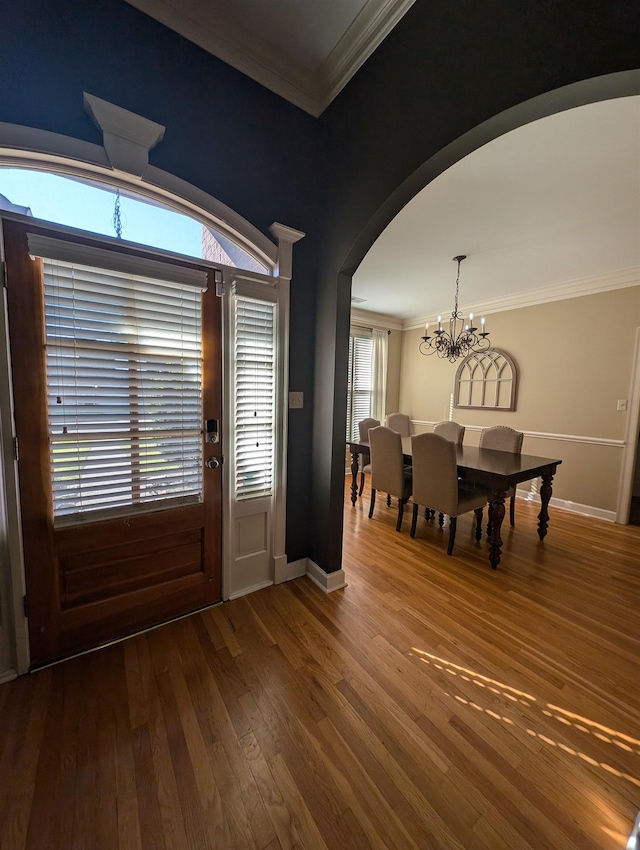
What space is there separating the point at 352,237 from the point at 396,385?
4491 mm

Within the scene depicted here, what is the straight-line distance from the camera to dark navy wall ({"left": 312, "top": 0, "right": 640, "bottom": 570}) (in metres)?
0.98

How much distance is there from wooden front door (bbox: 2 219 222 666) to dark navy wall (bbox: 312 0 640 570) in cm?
75

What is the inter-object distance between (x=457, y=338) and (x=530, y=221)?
5.55 ft

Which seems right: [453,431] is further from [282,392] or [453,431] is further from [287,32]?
[287,32]

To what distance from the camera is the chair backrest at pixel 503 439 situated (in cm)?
350

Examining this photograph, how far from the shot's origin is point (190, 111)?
66.4 inches

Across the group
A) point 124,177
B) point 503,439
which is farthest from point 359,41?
point 503,439

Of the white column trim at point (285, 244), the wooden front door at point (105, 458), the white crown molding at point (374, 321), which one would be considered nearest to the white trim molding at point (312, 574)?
the wooden front door at point (105, 458)

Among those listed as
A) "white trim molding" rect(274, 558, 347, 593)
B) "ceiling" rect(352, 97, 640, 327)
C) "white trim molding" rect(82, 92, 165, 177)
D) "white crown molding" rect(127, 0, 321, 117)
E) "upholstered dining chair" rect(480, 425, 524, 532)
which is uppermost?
"white crown molding" rect(127, 0, 321, 117)

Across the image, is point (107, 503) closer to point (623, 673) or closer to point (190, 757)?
point (190, 757)

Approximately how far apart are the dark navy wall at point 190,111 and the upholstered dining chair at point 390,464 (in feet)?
3.84

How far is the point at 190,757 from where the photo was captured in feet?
3.93

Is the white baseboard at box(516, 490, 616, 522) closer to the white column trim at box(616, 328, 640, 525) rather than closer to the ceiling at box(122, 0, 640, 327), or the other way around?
the white column trim at box(616, 328, 640, 525)

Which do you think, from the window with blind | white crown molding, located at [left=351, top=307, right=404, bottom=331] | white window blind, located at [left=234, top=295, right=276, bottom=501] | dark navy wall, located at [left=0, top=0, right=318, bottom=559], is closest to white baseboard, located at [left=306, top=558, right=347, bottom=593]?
dark navy wall, located at [left=0, top=0, right=318, bottom=559]
